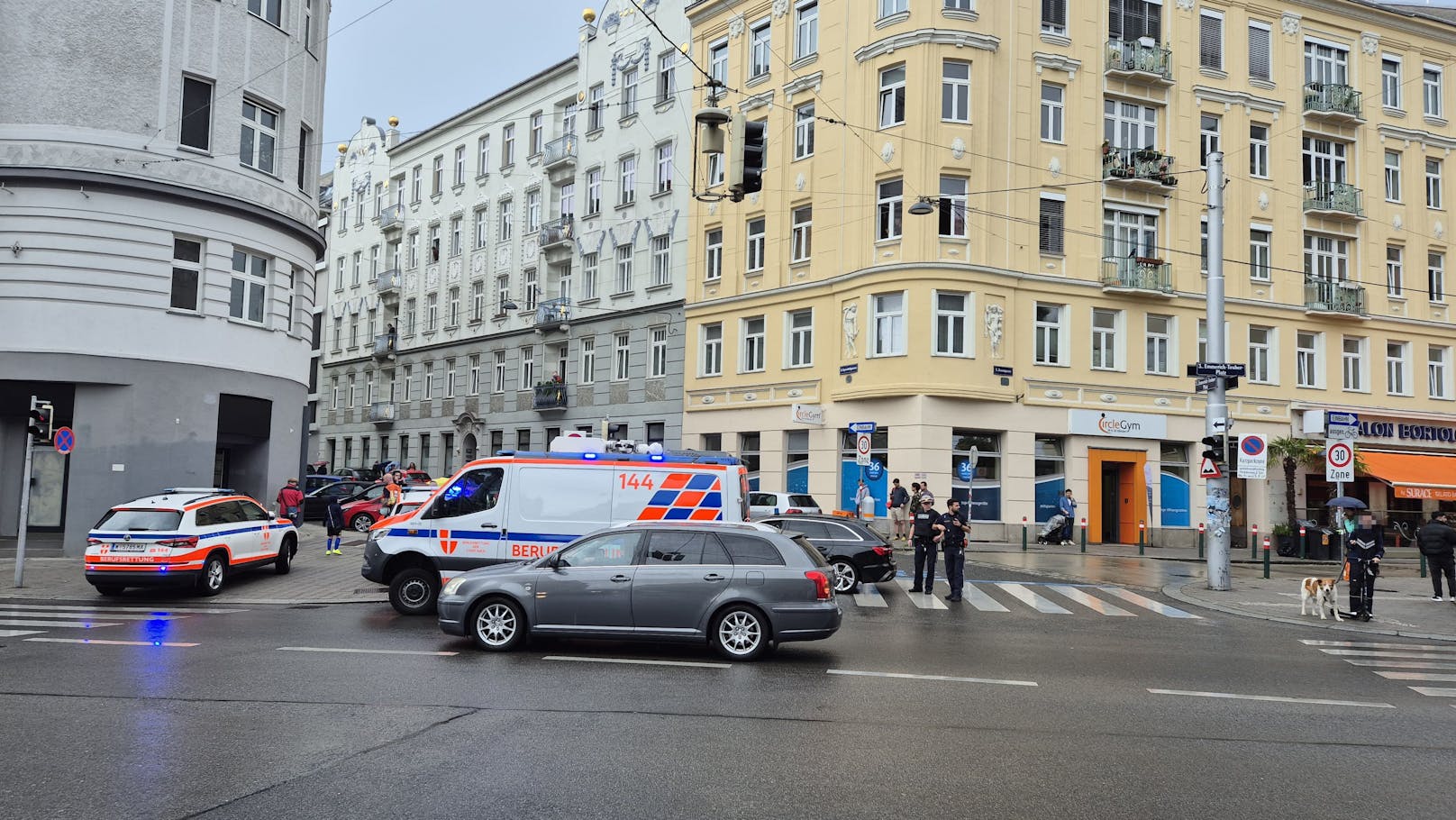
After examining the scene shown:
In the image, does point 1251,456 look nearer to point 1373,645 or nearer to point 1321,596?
point 1321,596

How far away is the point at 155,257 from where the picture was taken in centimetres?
2350

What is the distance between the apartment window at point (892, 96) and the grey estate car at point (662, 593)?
2335 centimetres

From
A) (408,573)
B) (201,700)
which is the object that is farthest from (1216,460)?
Answer: (201,700)

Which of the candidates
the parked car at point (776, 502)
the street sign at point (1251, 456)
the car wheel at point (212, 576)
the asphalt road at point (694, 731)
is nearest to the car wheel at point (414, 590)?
the asphalt road at point (694, 731)

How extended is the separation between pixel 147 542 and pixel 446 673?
8794mm

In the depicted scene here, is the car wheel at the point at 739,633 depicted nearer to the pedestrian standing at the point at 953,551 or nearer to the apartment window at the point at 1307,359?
the pedestrian standing at the point at 953,551

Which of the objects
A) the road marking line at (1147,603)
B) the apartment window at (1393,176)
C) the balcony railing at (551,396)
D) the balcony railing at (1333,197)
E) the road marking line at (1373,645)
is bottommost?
the road marking line at (1373,645)

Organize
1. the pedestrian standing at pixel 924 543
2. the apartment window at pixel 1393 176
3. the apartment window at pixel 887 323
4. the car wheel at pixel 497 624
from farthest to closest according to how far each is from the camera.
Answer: the apartment window at pixel 1393 176, the apartment window at pixel 887 323, the pedestrian standing at pixel 924 543, the car wheel at pixel 497 624

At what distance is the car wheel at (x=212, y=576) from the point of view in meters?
17.0

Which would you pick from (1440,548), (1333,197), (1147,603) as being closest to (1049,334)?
(1333,197)

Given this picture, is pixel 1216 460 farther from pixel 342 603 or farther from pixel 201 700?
pixel 201 700

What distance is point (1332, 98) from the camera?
3638cm

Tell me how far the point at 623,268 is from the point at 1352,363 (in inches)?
1010

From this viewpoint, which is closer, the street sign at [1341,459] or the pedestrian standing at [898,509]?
the street sign at [1341,459]
